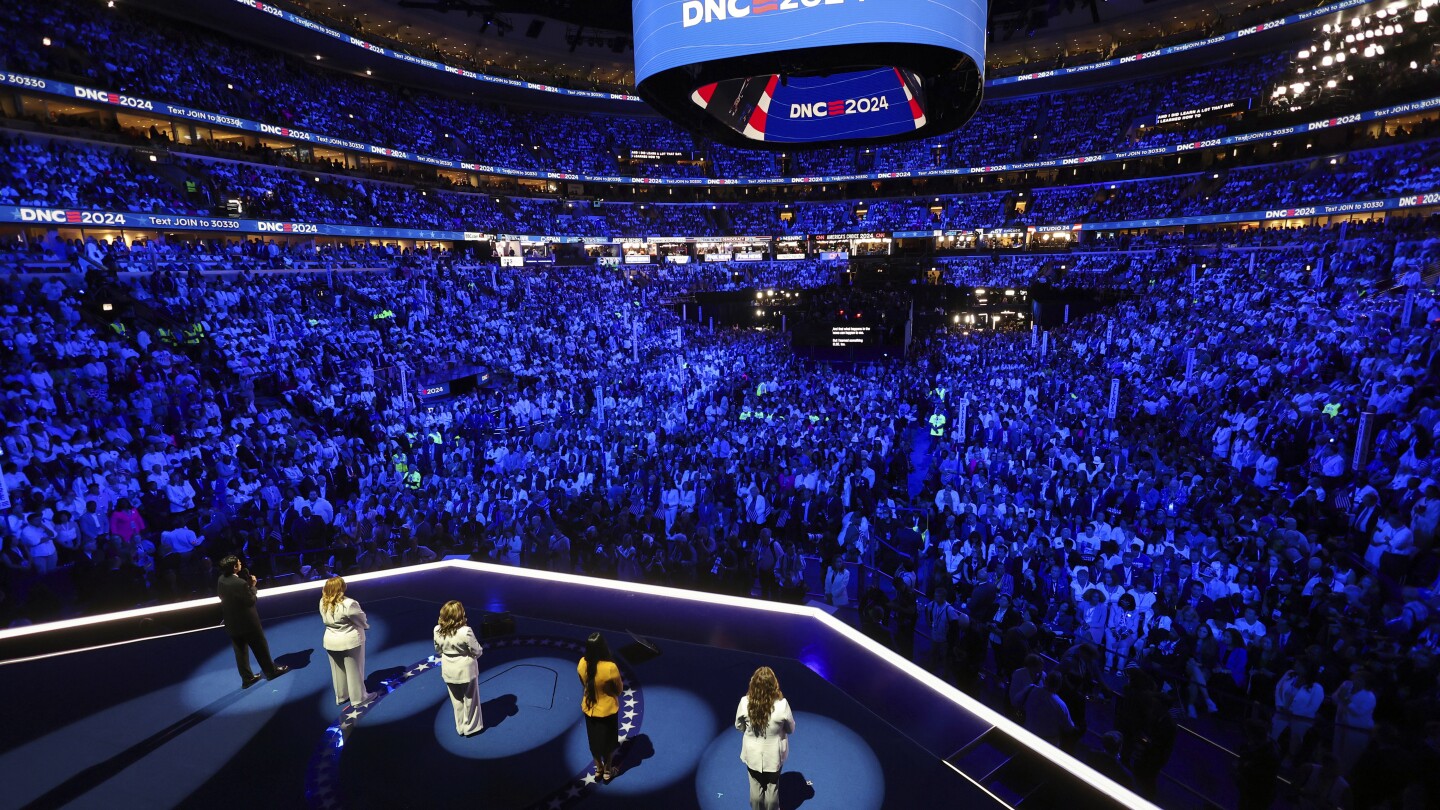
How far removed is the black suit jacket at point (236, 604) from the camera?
450 centimetres

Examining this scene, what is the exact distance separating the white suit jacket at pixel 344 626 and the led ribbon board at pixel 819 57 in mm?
4343

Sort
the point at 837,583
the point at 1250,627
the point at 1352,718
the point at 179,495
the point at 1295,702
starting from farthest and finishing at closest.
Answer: the point at 179,495 → the point at 837,583 → the point at 1250,627 → the point at 1295,702 → the point at 1352,718

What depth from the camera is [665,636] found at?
543 cm

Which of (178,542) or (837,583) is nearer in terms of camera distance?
(837,583)

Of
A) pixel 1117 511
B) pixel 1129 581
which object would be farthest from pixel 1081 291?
pixel 1129 581

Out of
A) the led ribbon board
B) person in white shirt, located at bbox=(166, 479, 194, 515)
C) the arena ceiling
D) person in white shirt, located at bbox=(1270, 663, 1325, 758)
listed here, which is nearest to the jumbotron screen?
the led ribbon board

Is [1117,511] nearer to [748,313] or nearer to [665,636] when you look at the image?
[665,636]

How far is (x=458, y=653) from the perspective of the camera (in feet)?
13.1

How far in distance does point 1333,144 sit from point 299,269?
44846mm

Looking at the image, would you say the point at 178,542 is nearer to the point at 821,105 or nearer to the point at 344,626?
the point at 344,626

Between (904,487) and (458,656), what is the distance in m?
8.94

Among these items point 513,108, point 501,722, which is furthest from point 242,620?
point 513,108

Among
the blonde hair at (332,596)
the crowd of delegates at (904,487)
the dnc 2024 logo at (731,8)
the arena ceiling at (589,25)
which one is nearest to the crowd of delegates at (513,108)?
the arena ceiling at (589,25)

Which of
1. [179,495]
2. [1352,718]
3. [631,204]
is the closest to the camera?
[1352,718]
